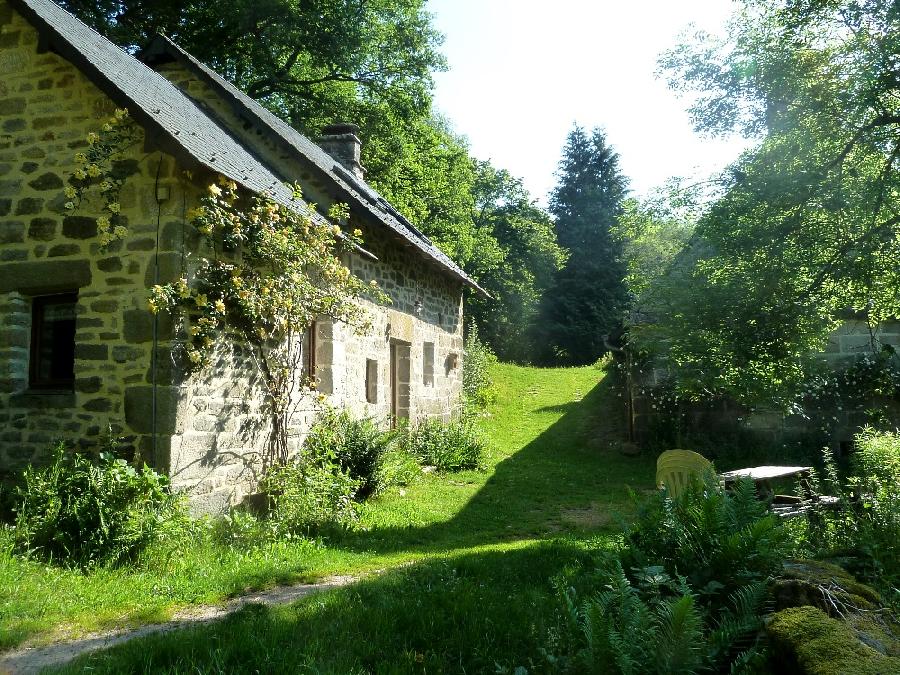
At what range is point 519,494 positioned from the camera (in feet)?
33.3

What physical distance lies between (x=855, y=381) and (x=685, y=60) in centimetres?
770

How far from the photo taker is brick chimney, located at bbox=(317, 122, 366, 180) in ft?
48.3

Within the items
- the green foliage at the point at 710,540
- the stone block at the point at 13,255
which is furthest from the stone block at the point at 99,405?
the green foliage at the point at 710,540

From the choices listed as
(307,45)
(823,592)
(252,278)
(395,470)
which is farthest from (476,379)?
(823,592)

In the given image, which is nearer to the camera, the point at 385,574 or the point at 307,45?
the point at 385,574

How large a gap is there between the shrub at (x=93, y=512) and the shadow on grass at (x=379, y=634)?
164cm

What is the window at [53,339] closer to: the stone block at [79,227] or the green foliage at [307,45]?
the stone block at [79,227]

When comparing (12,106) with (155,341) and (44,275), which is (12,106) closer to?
(44,275)

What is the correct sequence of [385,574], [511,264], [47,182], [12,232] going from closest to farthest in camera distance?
[385,574] < [47,182] < [12,232] < [511,264]

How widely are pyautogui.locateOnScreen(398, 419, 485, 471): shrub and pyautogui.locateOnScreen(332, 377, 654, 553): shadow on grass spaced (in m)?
0.65

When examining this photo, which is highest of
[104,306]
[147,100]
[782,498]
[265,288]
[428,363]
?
Result: [147,100]

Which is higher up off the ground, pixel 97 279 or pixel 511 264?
pixel 511 264

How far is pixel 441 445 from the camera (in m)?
12.7

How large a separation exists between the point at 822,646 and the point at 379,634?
2461mm
